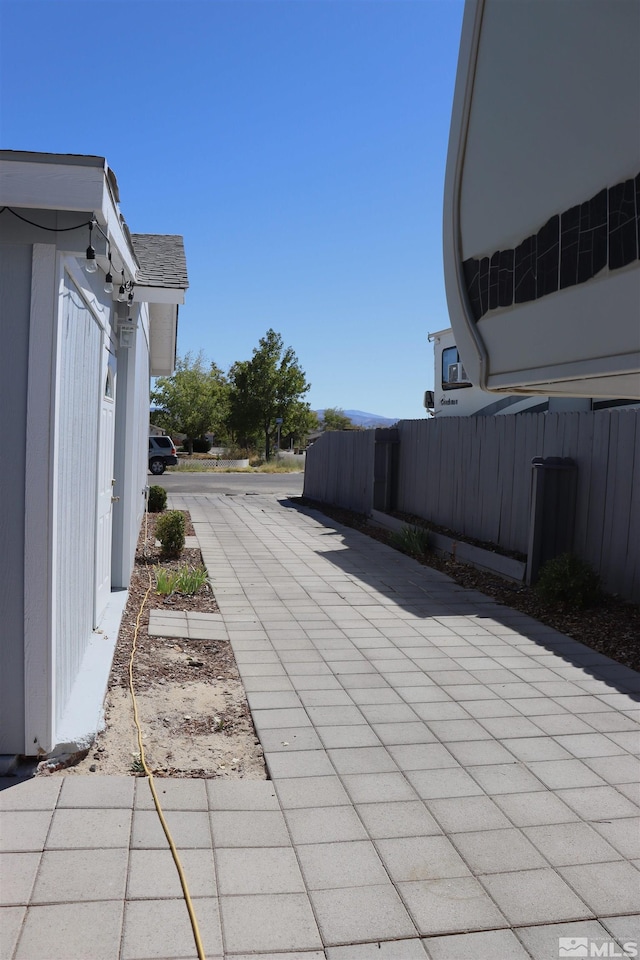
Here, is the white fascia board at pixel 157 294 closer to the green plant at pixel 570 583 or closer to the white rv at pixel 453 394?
the green plant at pixel 570 583

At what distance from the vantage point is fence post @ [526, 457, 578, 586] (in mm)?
8242

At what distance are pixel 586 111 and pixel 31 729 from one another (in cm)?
371

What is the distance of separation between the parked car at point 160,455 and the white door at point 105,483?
1011 inches

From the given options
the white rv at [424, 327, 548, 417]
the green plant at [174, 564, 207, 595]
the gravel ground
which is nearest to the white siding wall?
the gravel ground

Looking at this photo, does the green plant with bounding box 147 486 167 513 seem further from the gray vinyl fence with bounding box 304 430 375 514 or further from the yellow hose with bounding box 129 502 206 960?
the yellow hose with bounding box 129 502 206 960

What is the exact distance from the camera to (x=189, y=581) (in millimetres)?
7699

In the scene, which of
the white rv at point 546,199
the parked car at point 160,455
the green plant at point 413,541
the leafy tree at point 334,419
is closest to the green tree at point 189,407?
the parked car at point 160,455

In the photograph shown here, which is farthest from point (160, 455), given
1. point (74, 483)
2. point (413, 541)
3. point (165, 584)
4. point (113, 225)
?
point (113, 225)

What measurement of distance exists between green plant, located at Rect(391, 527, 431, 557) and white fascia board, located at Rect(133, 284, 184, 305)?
5313mm

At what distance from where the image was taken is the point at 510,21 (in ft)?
4.13

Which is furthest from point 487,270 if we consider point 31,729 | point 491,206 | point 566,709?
point 566,709

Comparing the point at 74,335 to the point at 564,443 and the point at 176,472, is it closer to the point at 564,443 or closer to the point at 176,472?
the point at 564,443

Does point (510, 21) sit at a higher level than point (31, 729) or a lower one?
higher

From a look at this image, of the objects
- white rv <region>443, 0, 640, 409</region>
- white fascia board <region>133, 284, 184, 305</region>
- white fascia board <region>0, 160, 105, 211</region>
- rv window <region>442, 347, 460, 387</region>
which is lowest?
white rv <region>443, 0, 640, 409</region>
